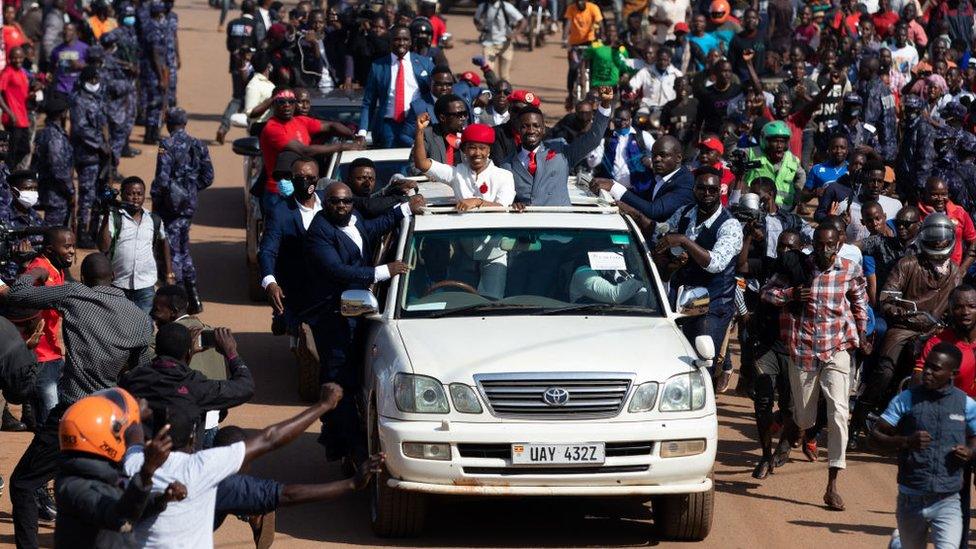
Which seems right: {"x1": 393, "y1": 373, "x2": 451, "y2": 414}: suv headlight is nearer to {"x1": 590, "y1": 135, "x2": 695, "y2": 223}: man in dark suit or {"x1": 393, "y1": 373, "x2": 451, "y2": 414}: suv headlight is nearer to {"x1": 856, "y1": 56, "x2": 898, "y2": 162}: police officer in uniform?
{"x1": 590, "y1": 135, "x2": 695, "y2": 223}: man in dark suit

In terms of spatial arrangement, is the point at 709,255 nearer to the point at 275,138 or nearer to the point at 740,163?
the point at 740,163

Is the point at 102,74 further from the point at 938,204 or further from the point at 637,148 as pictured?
the point at 938,204

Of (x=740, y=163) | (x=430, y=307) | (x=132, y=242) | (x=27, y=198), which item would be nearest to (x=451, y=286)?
(x=430, y=307)

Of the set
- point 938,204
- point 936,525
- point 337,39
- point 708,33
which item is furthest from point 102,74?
point 936,525

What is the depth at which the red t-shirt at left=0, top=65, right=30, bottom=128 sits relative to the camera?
19.9 meters

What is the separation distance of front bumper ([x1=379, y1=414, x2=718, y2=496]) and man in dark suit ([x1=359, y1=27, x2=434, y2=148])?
7.15m

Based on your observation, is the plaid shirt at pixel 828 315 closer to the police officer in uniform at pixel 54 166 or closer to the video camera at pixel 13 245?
the video camera at pixel 13 245

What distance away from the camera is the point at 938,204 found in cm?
1284

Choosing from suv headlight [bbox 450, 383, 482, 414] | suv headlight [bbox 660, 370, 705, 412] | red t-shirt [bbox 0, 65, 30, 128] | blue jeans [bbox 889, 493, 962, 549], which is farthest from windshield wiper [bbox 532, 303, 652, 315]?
red t-shirt [bbox 0, 65, 30, 128]

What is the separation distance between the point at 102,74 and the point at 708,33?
27.8 ft

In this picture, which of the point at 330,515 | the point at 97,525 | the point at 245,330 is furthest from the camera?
the point at 245,330

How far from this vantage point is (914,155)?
15969 mm

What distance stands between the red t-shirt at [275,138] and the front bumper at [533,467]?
234 inches

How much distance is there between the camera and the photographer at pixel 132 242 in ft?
43.5
